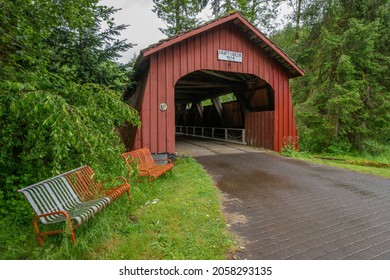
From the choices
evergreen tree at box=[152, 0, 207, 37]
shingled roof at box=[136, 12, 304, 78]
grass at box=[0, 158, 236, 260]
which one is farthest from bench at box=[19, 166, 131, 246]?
evergreen tree at box=[152, 0, 207, 37]

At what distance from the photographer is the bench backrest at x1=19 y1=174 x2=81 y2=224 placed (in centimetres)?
265

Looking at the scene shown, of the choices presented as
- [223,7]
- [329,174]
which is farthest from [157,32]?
[329,174]

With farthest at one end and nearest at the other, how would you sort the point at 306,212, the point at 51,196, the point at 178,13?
the point at 178,13, the point at 306,212, the point at 51,196

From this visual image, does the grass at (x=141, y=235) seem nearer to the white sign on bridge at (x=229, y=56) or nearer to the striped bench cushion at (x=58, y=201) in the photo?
the striped bench cushion at (x=58, y=201)

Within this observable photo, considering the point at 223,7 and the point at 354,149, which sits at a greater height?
the point at 223,7

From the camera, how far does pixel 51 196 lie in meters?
2.93

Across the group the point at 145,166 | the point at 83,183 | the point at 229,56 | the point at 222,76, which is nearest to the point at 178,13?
the point at 222,76

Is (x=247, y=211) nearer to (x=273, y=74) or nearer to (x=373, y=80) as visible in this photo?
(x=273, y=74)

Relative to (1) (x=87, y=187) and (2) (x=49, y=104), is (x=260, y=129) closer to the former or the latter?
(1) (x=87, y=187)

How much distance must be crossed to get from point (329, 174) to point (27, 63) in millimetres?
7092

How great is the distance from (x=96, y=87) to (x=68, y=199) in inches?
70.5

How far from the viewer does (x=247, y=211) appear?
143 inches

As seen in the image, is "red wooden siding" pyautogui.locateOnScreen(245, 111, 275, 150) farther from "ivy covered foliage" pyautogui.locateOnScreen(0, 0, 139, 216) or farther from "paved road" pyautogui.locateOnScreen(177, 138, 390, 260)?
"ivy covered foliage" pyautogui.locateOnScreen(0, 0, 139, 216)

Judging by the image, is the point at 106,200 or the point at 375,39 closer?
the point at 106,200
